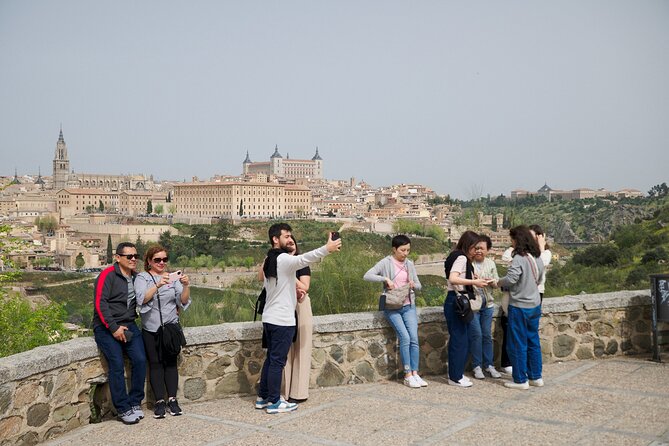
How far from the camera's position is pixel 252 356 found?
4656 mm

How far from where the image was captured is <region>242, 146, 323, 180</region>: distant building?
6550 inches

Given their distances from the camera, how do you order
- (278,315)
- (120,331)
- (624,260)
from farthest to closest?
(624,260)
(278,315)
(120,331)

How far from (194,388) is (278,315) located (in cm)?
84

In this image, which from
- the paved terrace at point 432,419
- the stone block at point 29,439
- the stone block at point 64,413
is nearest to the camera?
the stone block at point 29,439

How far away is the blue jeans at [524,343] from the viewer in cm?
481

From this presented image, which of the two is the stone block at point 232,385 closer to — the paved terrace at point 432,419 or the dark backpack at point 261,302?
the paved terrace at point 432,419

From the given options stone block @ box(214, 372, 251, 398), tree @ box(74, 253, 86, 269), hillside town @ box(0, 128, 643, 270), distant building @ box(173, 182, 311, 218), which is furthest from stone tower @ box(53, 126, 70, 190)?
stone block @ box(214, 372, 251, 398)

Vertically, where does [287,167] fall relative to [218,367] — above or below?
above

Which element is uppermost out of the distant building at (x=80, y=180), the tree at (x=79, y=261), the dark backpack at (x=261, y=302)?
the distant building at (x=80, y=180)

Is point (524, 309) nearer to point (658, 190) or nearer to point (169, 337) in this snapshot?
point (169, 337)

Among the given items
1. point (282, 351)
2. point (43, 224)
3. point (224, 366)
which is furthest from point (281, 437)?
point (43, 224)

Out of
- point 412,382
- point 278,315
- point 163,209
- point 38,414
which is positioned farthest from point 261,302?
point 163,209

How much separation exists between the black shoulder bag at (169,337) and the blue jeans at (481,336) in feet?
7.62

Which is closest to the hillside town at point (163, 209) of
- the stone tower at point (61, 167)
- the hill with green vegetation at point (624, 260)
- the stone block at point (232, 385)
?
the stone tower at point (61, 167)
